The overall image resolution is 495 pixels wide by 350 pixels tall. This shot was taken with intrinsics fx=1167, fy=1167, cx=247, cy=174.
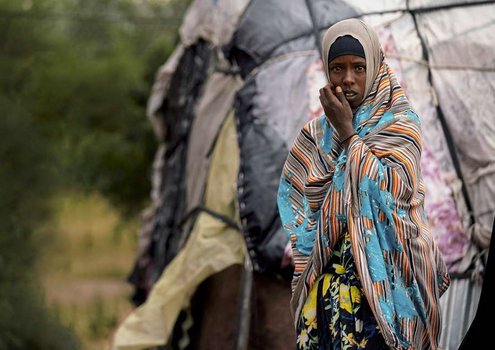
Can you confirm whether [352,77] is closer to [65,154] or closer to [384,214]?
[384,214]

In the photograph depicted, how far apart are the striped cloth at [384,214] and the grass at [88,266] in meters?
8.48

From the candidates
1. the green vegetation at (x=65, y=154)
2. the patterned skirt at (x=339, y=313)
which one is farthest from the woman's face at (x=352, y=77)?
the green vegetation at (x=65, y=154)

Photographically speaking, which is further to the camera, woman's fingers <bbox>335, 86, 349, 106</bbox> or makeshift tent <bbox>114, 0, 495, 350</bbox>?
makeshift tent <bbox>114, 0, 495, 350</bbox>

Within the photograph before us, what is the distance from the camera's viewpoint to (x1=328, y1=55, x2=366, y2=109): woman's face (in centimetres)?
413

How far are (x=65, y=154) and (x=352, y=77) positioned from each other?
15825mm

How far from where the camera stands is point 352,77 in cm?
413

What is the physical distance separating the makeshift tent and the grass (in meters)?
5.64

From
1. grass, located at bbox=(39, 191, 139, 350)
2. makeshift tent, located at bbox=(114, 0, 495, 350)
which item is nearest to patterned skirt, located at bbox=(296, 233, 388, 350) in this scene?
makeshift tent, located at bbox=(114, 0, 495, 350)

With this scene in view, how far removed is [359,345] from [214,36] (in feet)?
12.3

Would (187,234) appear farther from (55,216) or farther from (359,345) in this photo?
(55,216)

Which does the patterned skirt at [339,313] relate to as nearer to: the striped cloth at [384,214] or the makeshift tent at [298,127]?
the striped cloth at [384,214]

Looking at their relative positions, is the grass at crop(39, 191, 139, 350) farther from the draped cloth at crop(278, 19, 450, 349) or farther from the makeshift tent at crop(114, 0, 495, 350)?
the draped cloth at crop(278, 19, 450, 349)

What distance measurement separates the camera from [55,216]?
13.7m

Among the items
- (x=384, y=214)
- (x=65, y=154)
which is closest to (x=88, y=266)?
(x=65, y=154)
